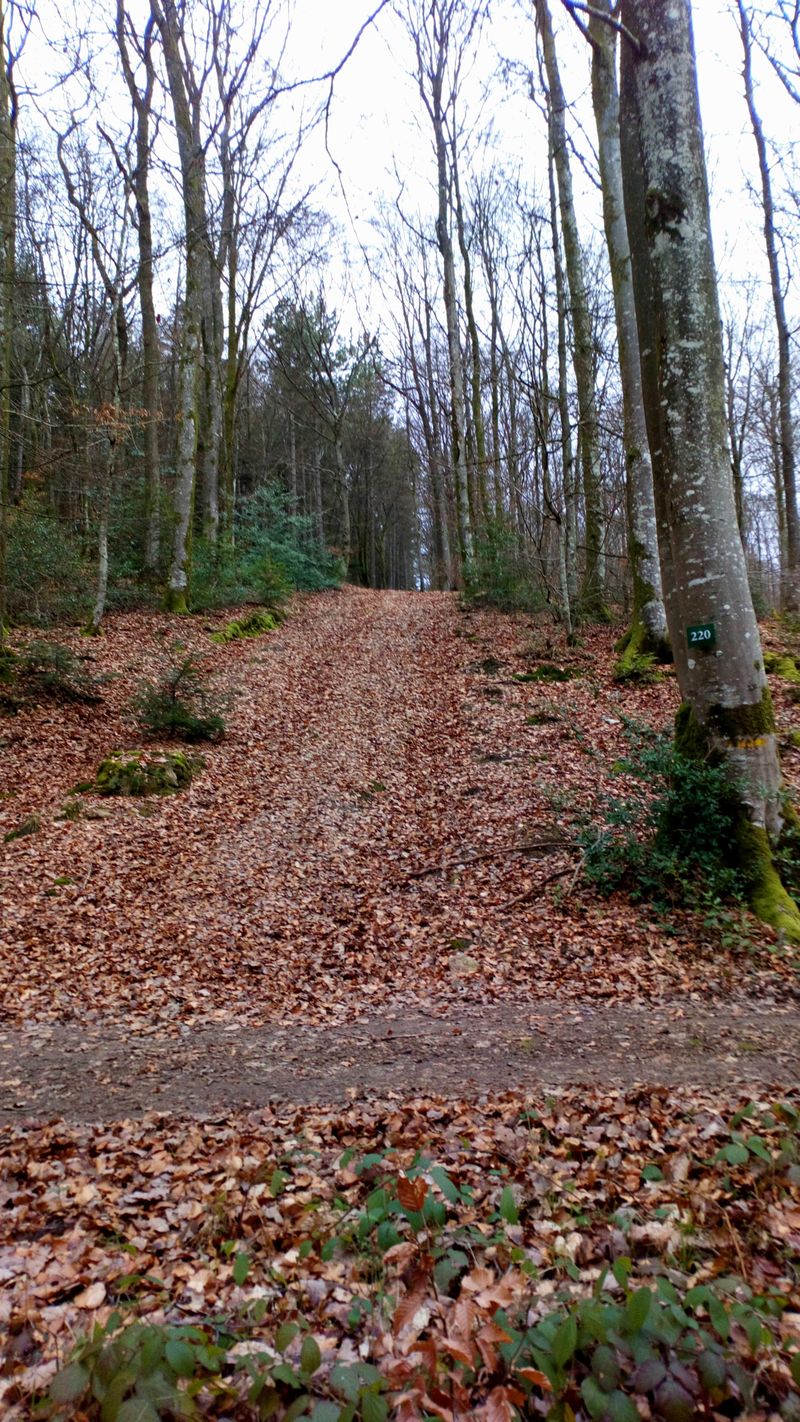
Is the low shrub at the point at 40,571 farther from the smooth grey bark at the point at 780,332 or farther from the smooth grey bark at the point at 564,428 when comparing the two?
the smooth grey bark at the point at 780,332

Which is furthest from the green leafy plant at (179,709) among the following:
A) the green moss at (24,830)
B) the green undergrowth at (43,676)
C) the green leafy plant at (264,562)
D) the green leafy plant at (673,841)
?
the green leafy plant at (264,562)

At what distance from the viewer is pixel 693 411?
572cm

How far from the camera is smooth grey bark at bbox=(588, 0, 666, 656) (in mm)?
11398

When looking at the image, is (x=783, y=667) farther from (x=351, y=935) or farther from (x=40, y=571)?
(x=40, y=571)

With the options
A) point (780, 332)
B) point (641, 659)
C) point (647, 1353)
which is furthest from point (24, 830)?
point (780, 332)

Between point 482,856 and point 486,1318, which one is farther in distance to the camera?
point 482,856

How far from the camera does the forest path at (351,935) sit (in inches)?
169

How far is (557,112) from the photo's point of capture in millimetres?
14266

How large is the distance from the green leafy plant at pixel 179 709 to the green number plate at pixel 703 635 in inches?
292

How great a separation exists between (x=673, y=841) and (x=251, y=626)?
46.6ft

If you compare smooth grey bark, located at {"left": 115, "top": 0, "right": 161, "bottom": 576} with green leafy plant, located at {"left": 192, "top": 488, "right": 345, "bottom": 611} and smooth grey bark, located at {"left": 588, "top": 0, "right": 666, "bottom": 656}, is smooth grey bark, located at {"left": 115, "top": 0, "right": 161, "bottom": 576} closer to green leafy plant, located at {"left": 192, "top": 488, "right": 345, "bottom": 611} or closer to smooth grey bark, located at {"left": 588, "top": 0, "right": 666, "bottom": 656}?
green leafy plant, located at {"left": 192, "top": 488, "right": 345, "bottom": 611}

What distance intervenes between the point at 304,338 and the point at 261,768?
2526 centimetres

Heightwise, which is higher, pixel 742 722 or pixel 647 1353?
pixel 742 722

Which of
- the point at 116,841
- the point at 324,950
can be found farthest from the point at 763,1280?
the point at 116,841
